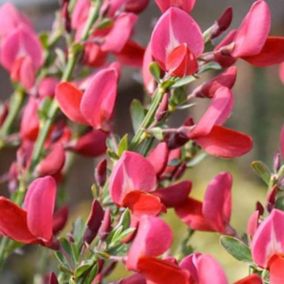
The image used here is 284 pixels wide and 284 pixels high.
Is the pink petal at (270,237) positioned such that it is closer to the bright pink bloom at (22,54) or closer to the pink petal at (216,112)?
the pink petal at (216,112)

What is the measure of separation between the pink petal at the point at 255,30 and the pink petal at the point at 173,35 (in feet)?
0.10

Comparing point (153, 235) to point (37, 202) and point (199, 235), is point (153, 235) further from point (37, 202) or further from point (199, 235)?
point (199, 235)

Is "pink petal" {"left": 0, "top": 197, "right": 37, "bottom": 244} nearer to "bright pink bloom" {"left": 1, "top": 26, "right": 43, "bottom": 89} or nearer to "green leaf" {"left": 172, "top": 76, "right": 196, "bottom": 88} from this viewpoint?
"green leaf" {"left": 172, "top": 76, "right": 196, "bottom": 88}

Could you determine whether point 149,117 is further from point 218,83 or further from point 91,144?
point 91,144

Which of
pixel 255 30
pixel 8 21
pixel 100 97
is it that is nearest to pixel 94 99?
pixel 100 97

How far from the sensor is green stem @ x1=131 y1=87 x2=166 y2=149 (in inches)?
22.0

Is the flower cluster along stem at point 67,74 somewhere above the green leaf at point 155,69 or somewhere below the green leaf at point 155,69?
below

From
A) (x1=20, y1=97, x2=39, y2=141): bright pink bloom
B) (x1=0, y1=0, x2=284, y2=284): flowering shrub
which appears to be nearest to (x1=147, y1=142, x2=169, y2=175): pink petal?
(x1=0, y1=0, x2=284, y2=284): flowering shrub

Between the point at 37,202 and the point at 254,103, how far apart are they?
2.45 metres

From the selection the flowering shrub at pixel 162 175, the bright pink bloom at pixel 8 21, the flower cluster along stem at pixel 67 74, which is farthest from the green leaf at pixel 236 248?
the bright pink bloom at pixel 8 21

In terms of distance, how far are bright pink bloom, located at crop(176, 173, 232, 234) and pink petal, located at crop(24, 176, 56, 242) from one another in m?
0.10

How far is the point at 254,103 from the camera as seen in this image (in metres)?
2.93

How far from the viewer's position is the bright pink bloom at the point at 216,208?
0.57 m

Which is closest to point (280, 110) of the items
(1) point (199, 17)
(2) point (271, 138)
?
(2) point (271, 138)
